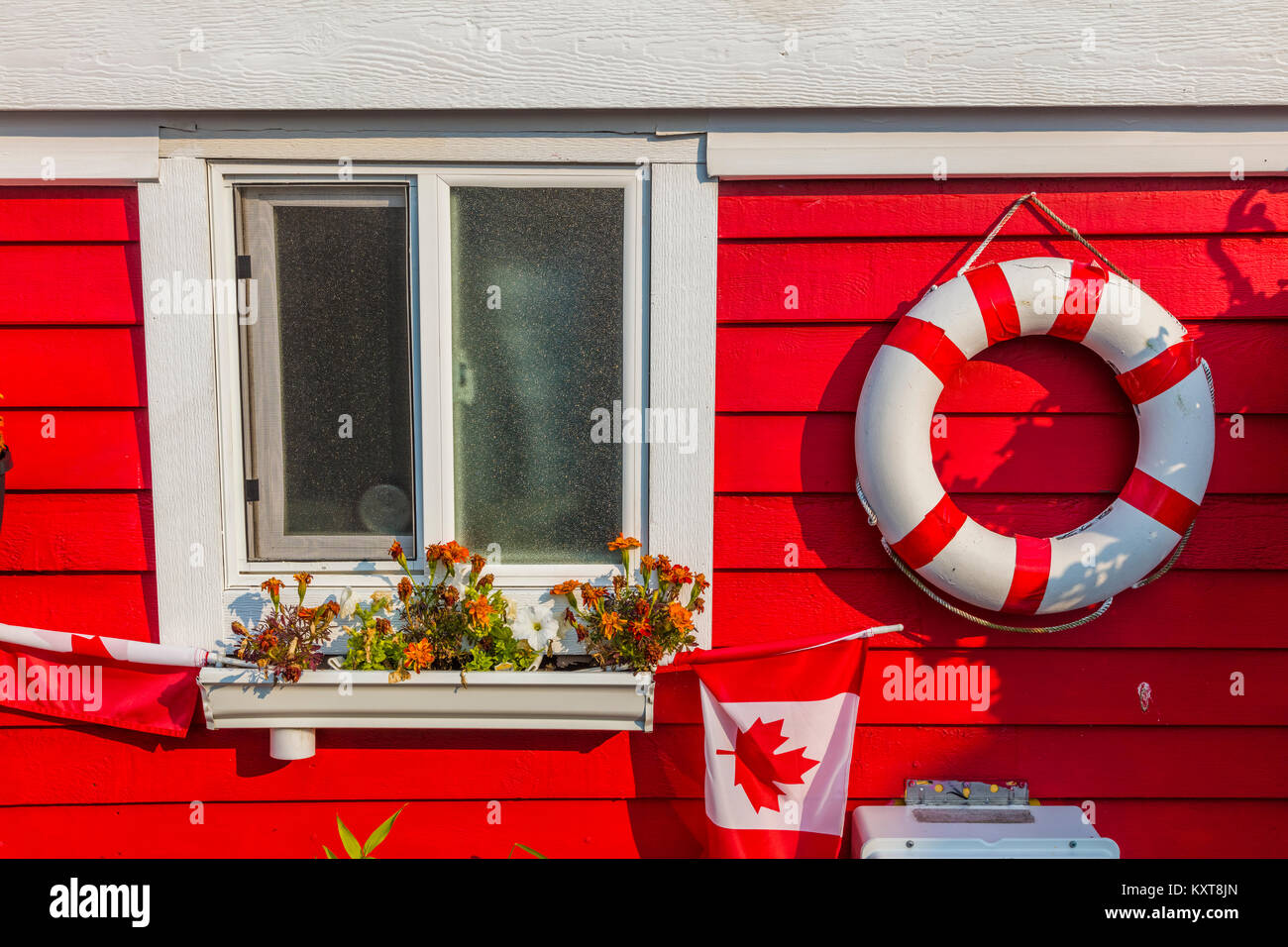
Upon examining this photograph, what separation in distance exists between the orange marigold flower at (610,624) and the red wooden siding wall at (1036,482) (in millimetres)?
265

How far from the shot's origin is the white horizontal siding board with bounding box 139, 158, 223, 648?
5.98 ft

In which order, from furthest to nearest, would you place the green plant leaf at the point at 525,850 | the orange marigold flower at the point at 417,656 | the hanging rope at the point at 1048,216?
the green plant leaf at the point at 525,850 < the hanging rope at the point at 1048,216 < the orange marigold flower at the point at 417,656

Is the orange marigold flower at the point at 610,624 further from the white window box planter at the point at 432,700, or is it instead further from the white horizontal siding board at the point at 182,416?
the white horizontal siding board at the point at 182,416

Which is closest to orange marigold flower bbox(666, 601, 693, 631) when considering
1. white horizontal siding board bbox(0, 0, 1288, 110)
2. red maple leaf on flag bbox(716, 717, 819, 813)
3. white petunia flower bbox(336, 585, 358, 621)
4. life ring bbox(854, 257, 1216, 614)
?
red maple leaf on flag bbox(716, 717, 819, 813)

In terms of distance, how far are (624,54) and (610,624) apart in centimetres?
120

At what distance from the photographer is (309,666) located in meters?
1.80

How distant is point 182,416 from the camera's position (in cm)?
186

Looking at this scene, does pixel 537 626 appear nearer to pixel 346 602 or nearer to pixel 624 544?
pixel 624 544

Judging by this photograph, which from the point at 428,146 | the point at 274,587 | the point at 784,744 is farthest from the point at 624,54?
the point at 784,744

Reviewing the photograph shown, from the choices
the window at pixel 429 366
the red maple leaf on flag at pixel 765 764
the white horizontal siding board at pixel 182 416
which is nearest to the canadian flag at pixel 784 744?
the red maple leaf on flag at pixel 765 764

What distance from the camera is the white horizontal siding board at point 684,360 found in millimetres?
1832

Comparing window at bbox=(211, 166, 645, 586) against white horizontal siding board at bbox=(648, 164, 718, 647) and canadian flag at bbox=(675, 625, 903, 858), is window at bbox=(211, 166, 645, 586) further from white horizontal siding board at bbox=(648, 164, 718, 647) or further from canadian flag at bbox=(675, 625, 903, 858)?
canadian flag at bbox=(675, 625, 903, 858)

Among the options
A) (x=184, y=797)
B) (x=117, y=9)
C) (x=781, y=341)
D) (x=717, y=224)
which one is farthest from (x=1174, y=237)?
(x=184, y=797)

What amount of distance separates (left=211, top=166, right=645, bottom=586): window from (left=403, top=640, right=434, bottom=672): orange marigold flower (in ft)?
0.82
